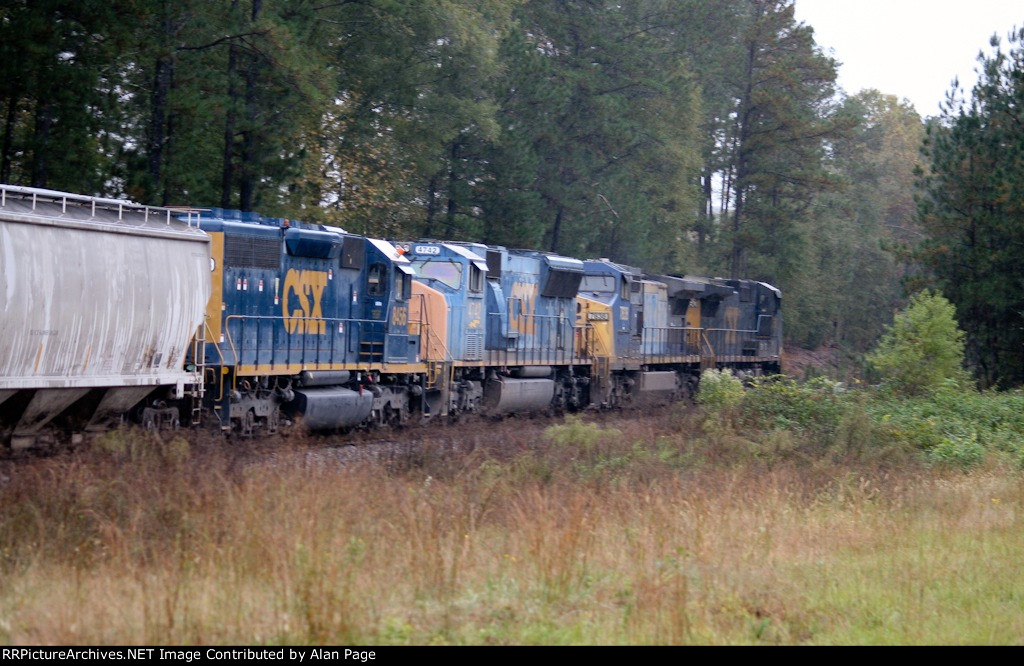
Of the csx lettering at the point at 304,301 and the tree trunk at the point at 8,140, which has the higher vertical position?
the tree trunk at the point at 8,140

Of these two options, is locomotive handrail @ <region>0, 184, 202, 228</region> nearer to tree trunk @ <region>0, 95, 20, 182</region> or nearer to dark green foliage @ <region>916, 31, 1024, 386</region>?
tree trunk @ <region>0, 95, 20, 182</region>

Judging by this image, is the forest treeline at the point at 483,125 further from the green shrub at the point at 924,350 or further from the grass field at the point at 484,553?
the grass field at the point at 484,553

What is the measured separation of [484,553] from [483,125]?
25365 mm

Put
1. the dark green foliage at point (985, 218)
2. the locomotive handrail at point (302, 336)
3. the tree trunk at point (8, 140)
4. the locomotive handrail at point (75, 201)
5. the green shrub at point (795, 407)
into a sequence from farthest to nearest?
the dark green foliage at point (985, 218), the tree trunk at point (8, 140), the green shrub at point (795, 407), the locomotive handrail at point (302, 336), the locomotive handrail at point (75, 201)

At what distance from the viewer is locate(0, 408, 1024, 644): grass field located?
21.2 feet

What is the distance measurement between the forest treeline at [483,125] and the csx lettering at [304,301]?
17.7 feet

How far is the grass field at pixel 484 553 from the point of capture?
6469mm

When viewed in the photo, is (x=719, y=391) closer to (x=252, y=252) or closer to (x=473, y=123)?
(x=252, y=252)

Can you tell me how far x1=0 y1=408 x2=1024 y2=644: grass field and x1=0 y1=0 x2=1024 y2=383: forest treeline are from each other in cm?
1041

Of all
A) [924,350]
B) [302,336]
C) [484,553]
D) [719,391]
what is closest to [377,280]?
[302,336]

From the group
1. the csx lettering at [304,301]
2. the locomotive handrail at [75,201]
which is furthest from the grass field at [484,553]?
the csx lettering at [304,301]

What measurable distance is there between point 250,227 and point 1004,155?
24830 mm

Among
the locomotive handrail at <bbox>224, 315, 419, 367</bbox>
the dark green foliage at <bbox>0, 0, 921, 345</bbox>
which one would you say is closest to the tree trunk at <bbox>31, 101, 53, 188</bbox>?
the dark green foliage at <bbox>0, 0, 921, 345</bbox>

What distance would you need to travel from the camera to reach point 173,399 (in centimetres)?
1503
